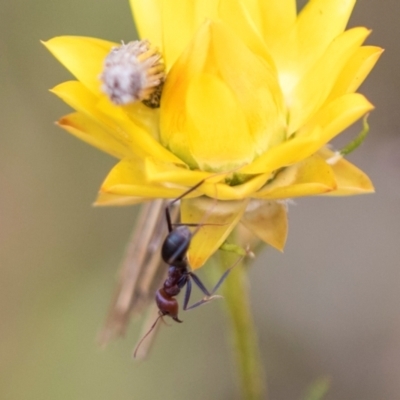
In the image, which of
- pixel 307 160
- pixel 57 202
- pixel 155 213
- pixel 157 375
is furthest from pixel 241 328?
pixel 57 202

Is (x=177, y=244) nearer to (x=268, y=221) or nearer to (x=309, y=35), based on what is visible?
(x=268, y=221)

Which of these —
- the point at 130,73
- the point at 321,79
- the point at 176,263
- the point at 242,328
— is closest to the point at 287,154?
the point at 321,79

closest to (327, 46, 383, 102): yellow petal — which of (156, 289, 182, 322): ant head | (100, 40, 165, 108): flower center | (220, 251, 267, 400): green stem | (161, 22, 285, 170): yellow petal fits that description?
(161, 22, 285, 170): yellow petal

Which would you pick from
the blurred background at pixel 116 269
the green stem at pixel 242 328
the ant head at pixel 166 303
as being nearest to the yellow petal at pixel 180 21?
the green stem at pixel 242 328

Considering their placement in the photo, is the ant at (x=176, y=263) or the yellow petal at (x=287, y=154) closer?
the yellow petal at (x=287, y=154)

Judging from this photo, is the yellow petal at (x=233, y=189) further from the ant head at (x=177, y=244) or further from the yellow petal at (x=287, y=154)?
the ant head at (x=177, y=244)

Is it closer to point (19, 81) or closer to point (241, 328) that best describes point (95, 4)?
point (19, 81)

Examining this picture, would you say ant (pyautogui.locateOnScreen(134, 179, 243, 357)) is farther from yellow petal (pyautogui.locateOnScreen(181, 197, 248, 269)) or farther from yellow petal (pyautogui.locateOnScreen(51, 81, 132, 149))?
yellow petal (pyautogui.locateOnScreen(51, 81, 132, 149))
